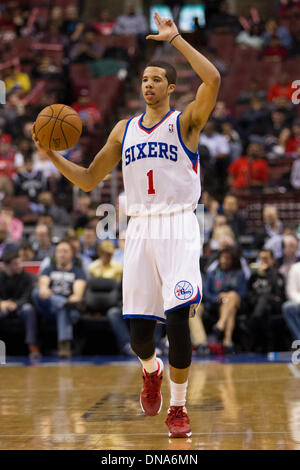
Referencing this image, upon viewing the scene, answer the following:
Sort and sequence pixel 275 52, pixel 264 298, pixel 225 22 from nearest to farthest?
pixel 264 298 → pixel 275 52 → pixel 225 22

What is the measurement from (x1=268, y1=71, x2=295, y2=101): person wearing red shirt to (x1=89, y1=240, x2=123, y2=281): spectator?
655 cm

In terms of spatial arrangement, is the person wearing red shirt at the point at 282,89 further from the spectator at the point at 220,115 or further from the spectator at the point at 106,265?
the spectator at the point at 106,265

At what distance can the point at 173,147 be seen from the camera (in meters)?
4.52

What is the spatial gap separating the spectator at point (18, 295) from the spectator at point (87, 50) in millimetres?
8579

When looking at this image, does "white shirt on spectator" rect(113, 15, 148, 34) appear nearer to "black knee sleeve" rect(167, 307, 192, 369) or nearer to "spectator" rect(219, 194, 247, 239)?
"spectator" rect(219, 194, 247, 239)

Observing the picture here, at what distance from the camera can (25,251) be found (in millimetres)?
10406

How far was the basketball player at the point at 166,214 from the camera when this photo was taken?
173 inches

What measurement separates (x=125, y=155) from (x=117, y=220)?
21.3ft

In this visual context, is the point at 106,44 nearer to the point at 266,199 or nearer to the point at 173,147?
the point at 266,199

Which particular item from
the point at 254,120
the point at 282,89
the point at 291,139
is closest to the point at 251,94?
the point at 282,89

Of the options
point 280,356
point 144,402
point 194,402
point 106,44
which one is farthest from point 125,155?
point 106,44

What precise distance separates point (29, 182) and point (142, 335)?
27.5 feet

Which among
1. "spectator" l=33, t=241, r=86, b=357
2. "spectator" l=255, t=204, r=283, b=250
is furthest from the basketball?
"spectator" l=255, t=204, r=283, b=250

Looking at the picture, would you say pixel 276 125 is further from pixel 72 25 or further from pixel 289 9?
pixel 72 25
